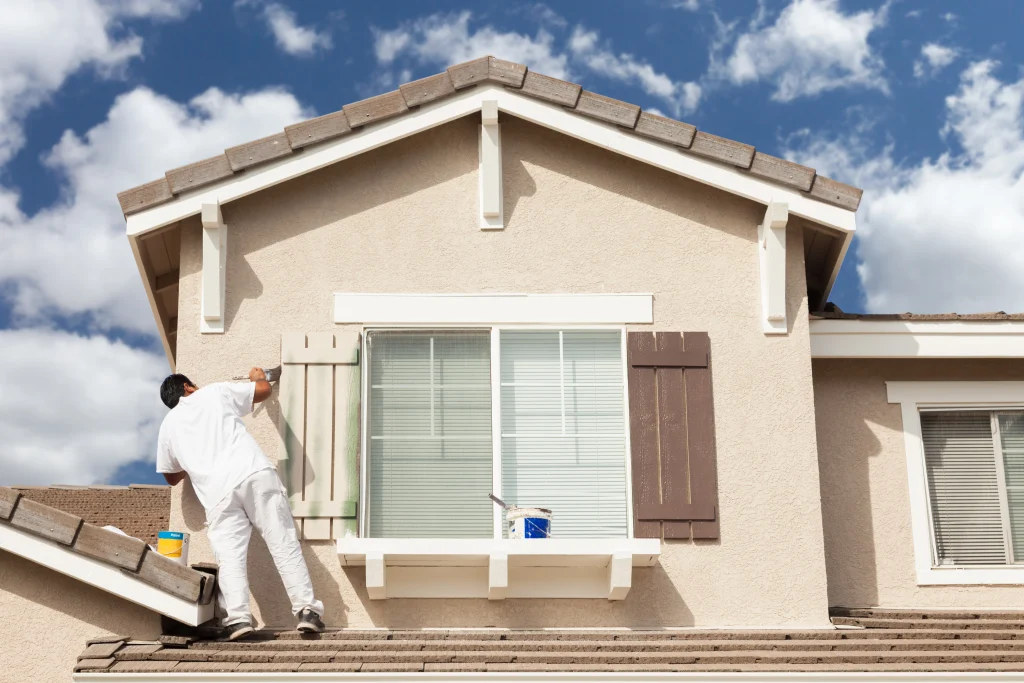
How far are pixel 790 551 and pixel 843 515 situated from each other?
0.91 m

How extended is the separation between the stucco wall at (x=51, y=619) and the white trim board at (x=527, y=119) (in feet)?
8.32

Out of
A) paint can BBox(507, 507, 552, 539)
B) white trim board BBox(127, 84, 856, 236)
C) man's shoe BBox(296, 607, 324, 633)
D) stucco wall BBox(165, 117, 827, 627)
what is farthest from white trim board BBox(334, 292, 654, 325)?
man's shoe BBox(296, 607, 324, 633)

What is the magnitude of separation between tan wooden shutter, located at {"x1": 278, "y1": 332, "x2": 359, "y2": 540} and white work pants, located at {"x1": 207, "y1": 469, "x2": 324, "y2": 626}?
10.4 inches

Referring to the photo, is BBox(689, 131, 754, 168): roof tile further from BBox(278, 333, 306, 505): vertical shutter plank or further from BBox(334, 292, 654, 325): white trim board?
Answer: BBox(278, 333, 306, 505): vertical shutter plank

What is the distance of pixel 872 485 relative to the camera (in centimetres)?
933

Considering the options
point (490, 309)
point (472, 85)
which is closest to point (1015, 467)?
point (490, 309)

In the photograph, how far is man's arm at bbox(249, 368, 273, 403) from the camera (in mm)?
8492

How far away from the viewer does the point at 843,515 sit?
924 cm

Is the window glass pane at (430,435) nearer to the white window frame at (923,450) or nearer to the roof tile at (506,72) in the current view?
the roof tile at (506,72)

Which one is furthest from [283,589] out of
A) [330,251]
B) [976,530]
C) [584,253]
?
[976,530]

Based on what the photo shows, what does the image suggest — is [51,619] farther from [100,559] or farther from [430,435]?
[430,435]

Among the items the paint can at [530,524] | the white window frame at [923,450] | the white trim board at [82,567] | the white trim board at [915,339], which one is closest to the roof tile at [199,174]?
the white trim board at [82,567]

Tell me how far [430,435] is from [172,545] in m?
1.83
